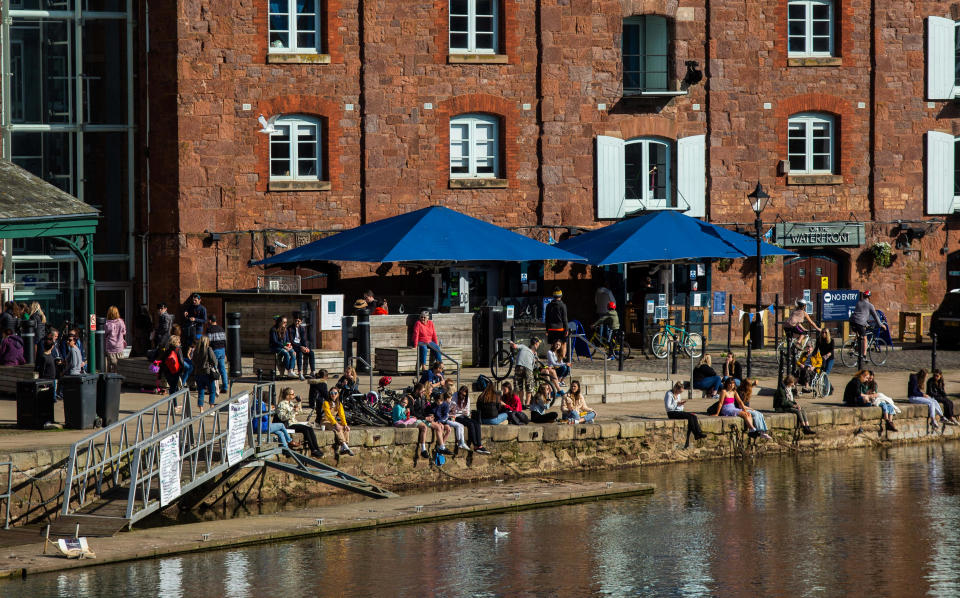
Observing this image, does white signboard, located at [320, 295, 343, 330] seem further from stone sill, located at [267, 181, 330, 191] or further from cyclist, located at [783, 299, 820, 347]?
cyclist, located at [783, 299, 820, 347]

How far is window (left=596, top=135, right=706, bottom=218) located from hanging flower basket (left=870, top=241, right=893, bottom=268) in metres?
4.28

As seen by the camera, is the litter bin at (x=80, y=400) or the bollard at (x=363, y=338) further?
the bollard at (x=363, y=338)

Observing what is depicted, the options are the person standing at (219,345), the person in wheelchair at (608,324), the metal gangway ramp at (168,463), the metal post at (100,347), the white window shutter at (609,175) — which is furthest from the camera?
the white window shutter at (609,175)

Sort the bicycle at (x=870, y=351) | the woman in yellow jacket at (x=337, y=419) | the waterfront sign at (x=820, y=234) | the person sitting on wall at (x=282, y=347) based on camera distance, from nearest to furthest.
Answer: the woman in yellow jacket at (x=337, y=419) → the person sitting on wall at (x=282, y=347) → the bicycle at (x=870, y=351) → the waterfront sign at (x=820, y=234)

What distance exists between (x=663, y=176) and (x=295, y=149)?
8.59m

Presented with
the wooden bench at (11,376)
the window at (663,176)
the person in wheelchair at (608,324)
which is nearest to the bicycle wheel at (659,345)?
the person in wheelchair at (608,324)

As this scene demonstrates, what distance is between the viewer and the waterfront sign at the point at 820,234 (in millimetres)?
35406

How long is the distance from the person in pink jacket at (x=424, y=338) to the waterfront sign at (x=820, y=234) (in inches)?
485

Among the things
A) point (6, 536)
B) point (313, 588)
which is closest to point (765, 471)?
point (313, 588)

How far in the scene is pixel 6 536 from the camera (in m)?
18.1

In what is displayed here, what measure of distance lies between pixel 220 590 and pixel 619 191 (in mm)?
20343

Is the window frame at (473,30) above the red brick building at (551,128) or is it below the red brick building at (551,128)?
above

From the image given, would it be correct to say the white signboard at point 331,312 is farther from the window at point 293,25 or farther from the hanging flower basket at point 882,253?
the hanging flower basket at point 882,253

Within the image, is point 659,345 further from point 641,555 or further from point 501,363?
point 641,555
